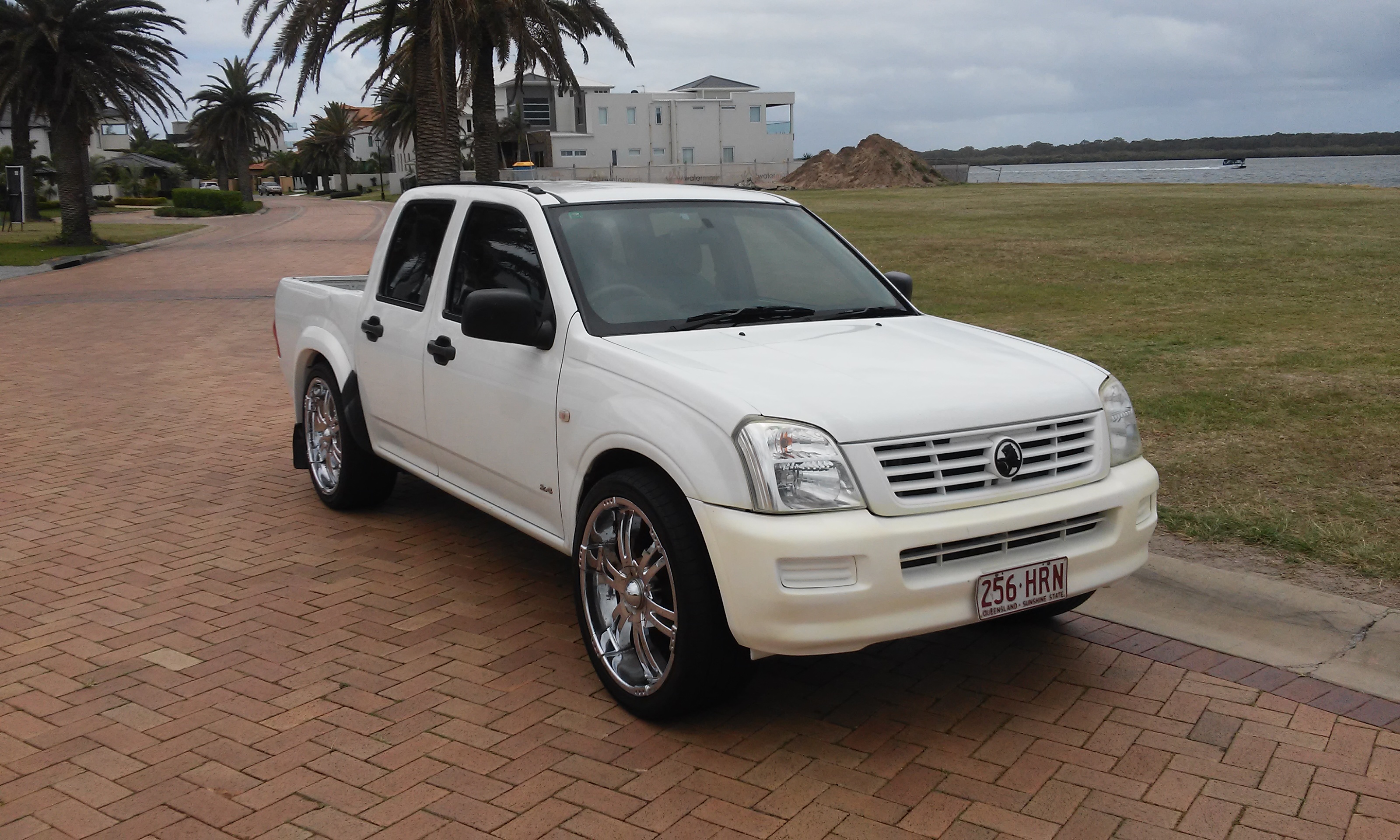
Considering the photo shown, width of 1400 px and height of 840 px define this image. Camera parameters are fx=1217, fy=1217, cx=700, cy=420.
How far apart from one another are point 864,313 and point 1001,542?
1585 millimetres

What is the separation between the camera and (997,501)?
3.93 m

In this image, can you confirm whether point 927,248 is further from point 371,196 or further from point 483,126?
point 371,196

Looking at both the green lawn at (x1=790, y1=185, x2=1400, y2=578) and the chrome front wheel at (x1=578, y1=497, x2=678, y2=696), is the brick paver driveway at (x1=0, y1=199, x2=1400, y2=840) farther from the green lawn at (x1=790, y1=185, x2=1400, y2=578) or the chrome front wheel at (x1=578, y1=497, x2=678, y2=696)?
the green lawn at (x1=790, y1=185, x2=1400, y2=578)

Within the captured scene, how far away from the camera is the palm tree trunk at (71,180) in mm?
31531

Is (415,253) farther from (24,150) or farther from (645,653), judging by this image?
(24,150)

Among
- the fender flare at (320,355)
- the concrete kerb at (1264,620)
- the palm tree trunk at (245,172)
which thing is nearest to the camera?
the concrete kerb at (1264,620)

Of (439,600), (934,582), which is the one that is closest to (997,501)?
(934,582)

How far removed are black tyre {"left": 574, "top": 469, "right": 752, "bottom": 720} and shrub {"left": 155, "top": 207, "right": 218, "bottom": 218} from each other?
54.5m

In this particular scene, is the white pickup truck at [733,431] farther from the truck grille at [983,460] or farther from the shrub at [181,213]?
the shrub at [181,213]

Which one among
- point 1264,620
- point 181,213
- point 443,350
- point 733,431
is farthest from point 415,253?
point 181,213

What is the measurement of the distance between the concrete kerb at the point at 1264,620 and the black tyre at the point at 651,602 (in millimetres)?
1983

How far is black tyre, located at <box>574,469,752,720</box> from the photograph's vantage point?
3.89m

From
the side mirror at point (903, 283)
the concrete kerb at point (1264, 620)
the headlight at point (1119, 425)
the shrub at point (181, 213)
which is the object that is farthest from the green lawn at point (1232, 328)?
the shrub at point (181, 213)

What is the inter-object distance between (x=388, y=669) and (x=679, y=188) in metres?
2.49
